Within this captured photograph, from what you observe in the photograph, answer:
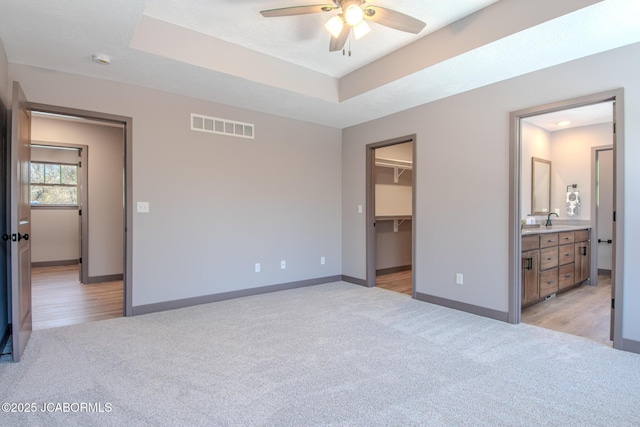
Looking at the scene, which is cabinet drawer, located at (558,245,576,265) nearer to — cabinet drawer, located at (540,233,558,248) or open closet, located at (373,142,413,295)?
cabinet drawer, located at (540,233,558,248)

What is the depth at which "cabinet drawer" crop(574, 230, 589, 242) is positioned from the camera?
15.6ft

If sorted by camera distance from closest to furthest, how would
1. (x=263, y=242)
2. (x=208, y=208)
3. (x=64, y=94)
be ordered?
(x=64, y=94), (x=208, y=208), (x=263, y=242)

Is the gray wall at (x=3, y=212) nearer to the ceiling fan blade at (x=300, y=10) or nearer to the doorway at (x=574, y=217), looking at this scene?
the ceiling fan blade at (x=300, y=10)

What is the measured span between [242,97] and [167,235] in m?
1.81

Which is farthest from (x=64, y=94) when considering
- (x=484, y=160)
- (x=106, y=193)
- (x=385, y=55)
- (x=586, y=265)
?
(x=586, y=265)

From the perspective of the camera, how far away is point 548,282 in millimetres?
4125

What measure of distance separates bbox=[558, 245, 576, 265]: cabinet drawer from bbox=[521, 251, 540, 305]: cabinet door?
0.69 m

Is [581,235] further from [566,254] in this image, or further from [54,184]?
[54,184]

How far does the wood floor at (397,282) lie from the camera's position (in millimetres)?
4855

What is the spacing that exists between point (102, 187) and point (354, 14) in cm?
494

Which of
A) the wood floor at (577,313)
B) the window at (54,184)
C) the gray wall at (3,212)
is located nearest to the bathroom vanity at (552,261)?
the wood floor at (577,313)

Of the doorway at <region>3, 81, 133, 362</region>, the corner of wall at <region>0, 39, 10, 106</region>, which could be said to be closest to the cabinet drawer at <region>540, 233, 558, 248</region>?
the doorway at <region>3, 81, 133, 362</region>

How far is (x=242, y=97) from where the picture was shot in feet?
12.9

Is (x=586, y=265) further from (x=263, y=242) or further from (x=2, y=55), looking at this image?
(x=2, y=55)
